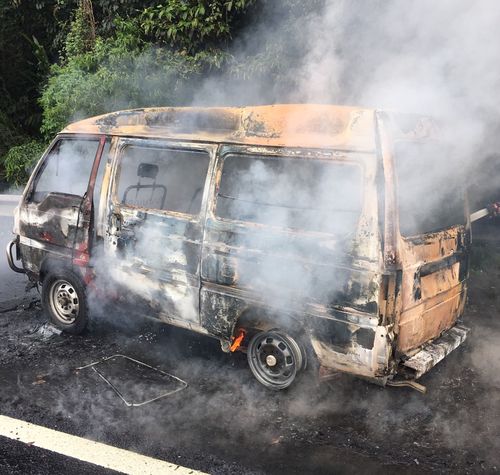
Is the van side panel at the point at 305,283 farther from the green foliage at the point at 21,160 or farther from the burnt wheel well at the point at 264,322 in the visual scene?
the green foliage at the point at 21,160

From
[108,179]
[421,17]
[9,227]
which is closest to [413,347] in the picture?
[108,179]

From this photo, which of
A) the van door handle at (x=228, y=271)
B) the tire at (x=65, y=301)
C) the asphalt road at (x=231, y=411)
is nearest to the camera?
the asphalt road at (x=231, y=411)

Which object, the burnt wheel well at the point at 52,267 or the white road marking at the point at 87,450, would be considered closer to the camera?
the white road marking at the point at 87,450

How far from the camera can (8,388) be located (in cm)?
388

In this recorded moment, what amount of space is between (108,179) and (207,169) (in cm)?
105

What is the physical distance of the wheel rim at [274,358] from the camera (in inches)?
145

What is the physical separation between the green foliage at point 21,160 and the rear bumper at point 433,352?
871 cm

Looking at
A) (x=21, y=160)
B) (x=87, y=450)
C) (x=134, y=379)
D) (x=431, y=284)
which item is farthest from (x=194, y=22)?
(x=87, y=450)

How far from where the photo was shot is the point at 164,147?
164 inches

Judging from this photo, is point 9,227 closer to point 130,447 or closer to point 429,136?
→ point 130,447

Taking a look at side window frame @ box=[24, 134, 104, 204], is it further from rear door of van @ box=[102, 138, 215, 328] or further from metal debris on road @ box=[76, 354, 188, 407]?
metal debris on road @ box=[76, 354, 188, 407]

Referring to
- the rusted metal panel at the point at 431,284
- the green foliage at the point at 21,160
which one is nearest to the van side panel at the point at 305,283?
the rusted metal panel at the point at 431,284

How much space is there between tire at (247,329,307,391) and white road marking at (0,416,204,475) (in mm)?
1058

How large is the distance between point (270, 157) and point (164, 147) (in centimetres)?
102
